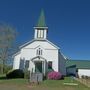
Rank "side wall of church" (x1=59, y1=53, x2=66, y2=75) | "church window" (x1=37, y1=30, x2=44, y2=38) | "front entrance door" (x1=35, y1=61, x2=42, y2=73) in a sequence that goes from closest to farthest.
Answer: "front entrance door" (x1=35, y1=61, x2=42, y2=73) < "side wall of church" (x1=59, y1=53, x2=66, y2=75) < "church window" (x1=37, y1=30, x2=44, y2=38)

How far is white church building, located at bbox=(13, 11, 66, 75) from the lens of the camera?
40.0 m

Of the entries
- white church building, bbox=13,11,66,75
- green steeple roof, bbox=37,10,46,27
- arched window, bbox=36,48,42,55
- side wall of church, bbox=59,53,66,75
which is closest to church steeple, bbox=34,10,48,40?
green steeple roof, bbox=37,10,46,27

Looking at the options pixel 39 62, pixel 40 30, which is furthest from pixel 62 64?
pixel 40 30

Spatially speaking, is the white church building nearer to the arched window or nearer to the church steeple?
the arched window

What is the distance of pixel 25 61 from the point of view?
40.9 metres

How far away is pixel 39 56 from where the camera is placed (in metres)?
40.0

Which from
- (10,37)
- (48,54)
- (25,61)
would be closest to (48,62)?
(48,54)

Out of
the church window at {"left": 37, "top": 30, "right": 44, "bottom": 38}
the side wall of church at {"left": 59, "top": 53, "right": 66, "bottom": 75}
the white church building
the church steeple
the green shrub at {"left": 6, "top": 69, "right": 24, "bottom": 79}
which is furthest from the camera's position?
the church window at {"left": 37, "top": 30, "right": 44, "bottom": 38}

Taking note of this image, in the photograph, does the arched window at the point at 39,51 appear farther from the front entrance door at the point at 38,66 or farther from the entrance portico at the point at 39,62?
the front entrance door at the point at 38,66

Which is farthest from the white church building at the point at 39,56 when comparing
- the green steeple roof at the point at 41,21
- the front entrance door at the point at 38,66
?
the green steeple roof at the point at 41,21

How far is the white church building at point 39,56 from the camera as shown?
131 ft

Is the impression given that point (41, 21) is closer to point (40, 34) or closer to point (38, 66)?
point (40, 34)

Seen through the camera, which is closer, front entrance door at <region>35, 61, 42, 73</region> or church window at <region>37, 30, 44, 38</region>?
front entrance door at <region>35, 61, 42, 73</region>

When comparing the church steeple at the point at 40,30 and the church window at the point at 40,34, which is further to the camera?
Result: the church window at the point at 40,34
